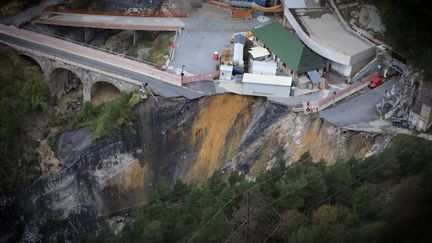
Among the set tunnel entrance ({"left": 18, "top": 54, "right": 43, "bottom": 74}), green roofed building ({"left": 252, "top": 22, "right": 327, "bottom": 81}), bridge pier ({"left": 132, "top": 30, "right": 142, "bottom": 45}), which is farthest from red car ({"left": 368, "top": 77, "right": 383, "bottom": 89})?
tunnel entrance ({"left": 18, "top": 54, "right": 43, "bottom": 74})

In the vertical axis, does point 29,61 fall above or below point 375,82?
below

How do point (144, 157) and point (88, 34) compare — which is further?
point (88, 34)

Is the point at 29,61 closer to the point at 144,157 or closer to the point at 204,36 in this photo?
the point at 144,157

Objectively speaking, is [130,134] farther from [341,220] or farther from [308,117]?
[341,220]

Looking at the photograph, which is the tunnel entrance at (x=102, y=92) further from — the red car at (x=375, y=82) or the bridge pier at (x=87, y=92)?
the red car at (x=375, y=82)

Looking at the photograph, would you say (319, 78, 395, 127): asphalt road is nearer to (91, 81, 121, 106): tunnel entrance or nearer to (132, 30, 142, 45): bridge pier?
(91, 81, 121, 106): tunnel entrance

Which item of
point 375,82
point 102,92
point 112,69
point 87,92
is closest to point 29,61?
point 87,92
